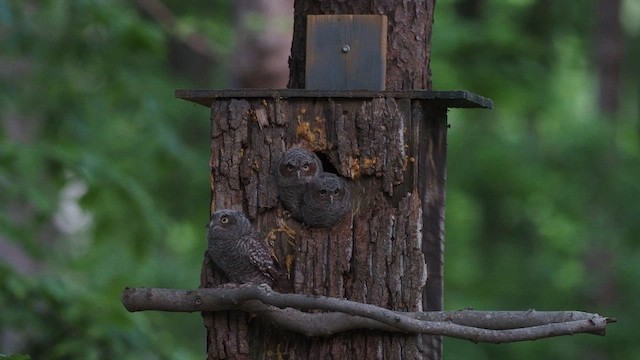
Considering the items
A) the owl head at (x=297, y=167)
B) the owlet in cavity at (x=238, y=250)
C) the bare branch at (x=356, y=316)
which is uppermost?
the owl head at (x=297, y=167)

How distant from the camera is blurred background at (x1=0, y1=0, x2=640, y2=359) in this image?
5469mm

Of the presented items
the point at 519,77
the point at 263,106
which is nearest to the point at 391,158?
the point at 263,106

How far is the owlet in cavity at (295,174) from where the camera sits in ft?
9.74

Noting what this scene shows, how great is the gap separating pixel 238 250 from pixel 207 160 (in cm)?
732

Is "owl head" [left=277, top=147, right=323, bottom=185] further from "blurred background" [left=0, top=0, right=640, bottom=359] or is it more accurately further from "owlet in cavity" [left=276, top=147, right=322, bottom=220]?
"blurred background" [left=0, top=0, right=640, bottom=359]

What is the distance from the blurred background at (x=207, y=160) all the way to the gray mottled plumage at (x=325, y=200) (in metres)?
2.18

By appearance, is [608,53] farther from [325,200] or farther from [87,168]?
[325,200]

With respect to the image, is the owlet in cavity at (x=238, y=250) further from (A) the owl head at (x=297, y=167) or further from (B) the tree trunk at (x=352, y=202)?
(A) the owl head at (x=297, y=167)

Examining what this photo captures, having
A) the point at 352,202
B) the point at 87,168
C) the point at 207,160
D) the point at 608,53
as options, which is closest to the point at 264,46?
the point at 87,168

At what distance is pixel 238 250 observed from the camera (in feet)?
9.68

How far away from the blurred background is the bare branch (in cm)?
208

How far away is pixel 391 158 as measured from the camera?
2965mm

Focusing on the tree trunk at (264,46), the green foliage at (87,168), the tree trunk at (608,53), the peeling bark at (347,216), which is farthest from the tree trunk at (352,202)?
the tree trunk at (608,53)

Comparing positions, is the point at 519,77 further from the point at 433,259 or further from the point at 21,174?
the point at 433,259
